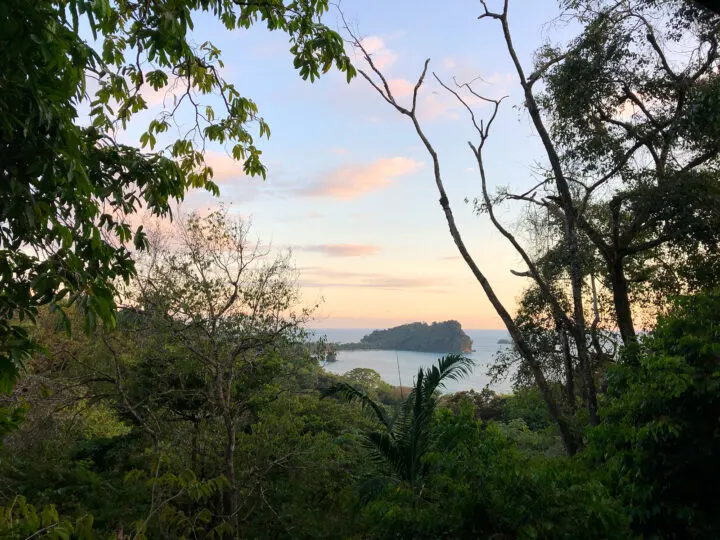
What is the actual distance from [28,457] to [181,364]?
14.8 feet

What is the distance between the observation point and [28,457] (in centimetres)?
1020

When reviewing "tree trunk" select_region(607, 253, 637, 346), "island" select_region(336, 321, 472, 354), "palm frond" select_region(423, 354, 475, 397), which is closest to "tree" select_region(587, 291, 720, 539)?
"palm frond" select_region(423, 354, 475, 397)

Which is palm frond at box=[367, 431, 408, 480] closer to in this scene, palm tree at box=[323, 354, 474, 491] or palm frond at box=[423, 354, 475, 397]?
palm tree at box=[323, 354, 474, 491]

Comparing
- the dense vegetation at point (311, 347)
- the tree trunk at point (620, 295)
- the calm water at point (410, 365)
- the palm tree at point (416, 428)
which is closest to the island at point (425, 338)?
the calm water at point (410, 365)

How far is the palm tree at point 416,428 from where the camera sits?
675cm

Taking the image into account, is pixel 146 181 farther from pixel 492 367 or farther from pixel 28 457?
pixel 492 367

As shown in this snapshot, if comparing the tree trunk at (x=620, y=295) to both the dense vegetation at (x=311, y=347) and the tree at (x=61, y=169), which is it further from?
the tree at (x=61, y=169)

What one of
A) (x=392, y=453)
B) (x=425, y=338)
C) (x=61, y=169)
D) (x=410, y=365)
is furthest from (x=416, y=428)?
(x=425, y=338)

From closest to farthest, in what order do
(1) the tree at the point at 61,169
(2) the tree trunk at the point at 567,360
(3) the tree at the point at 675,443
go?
(1) the tree at the point at 61,169, (3) the tree at the point at 675,443, (2) the tree trunk at the point at 567,360

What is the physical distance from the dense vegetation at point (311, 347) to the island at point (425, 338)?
3633cm

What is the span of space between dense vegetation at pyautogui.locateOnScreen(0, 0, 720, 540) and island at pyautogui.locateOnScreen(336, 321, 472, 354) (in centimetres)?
3633

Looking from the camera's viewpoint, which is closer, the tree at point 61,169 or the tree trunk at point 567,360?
the tree at point 61,169

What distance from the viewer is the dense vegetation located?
2357 mm

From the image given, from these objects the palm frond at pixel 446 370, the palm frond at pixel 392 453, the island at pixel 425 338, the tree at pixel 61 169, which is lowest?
the palm frond at pixel 392 453
